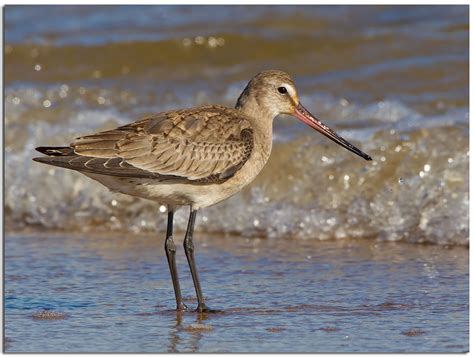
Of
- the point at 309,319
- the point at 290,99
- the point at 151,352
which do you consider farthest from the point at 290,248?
the point at 151,352

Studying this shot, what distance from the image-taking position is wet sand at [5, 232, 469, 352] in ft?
20.6

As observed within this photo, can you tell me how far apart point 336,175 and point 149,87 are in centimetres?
421

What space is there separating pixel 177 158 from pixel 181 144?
0.37 ft

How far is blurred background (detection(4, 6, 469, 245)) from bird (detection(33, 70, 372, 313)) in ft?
7.58

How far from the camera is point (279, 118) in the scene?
11.6 metres

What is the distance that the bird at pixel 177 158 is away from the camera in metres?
6.87

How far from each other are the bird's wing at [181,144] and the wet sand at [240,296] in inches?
36.7

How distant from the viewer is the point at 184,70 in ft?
45.8

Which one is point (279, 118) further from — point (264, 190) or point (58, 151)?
point (58, 151)

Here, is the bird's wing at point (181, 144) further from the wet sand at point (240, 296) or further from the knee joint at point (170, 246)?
the wet sand at point (240, 296)

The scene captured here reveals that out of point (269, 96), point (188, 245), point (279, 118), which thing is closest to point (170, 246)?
point (188, 245)

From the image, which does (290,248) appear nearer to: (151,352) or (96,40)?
(151,352)

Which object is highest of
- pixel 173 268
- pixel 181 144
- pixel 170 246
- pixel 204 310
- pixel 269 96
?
pixel 269 96

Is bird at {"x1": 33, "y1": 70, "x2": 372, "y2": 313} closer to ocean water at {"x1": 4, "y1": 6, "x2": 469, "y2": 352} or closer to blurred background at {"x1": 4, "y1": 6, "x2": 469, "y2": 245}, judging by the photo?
ocean water at {"x1": 4, "y1": 6, "x2": 469, "y2": 352}
